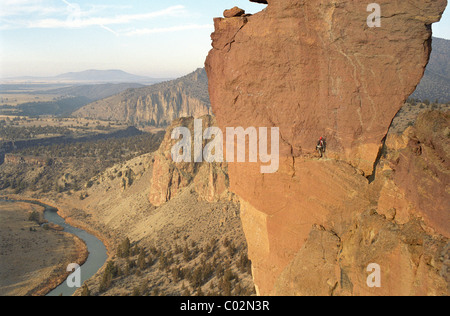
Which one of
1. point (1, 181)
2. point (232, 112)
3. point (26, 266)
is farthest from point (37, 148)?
point (232, 112)

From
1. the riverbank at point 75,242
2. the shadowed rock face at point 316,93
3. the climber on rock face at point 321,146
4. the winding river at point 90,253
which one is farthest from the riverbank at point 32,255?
the climber on rock face at point 321,146

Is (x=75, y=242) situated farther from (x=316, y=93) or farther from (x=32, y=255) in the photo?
(x=316, y=93)

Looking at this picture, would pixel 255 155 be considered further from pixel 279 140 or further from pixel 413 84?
pixel 413 84

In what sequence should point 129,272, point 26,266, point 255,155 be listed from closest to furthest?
point 255,155 → point 129,272 → point 26,266

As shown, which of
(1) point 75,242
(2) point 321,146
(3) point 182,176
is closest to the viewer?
(2) point 321,146

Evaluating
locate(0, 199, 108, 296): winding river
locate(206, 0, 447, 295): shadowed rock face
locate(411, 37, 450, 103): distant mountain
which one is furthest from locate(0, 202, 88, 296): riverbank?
locate(411, 37, 450, 103): distant mountain

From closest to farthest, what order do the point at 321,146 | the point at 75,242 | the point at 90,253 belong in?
the point at 321,146 < the point at 90,253 < the point at 75,242

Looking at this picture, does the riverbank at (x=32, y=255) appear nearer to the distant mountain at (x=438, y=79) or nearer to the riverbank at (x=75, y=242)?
the riverbank at (x=75, y=242)

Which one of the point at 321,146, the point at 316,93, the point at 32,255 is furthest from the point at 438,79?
the point at 321,146
